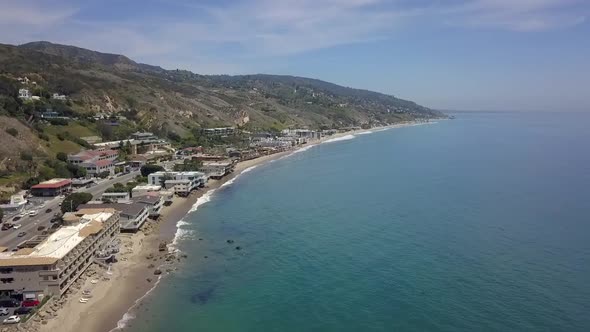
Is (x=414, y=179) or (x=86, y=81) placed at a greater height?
(x=86, y=81)

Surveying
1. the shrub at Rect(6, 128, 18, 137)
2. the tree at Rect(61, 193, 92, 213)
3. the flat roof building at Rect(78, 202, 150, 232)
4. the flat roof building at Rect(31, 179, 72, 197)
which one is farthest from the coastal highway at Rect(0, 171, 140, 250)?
the shrub at Rect(6, 128, 18, 137)

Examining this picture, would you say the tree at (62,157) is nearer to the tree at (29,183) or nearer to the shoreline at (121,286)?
the tree at (29,183)

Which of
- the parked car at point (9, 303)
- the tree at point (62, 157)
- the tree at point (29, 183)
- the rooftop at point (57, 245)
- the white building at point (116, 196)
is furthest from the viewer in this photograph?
the tree at point (62, 157)

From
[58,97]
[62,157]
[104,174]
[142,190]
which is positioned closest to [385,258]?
[142,190]

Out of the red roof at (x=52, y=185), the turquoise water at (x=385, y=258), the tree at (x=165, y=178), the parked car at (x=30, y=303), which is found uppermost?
the red roof at (x=52, y=185)

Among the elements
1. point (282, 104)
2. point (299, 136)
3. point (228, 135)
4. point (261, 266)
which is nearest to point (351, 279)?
point (261, 266)

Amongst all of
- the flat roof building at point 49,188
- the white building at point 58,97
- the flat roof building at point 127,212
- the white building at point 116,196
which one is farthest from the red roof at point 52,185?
the white building at point 58,97

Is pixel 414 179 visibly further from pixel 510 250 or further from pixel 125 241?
pixel 125 241
